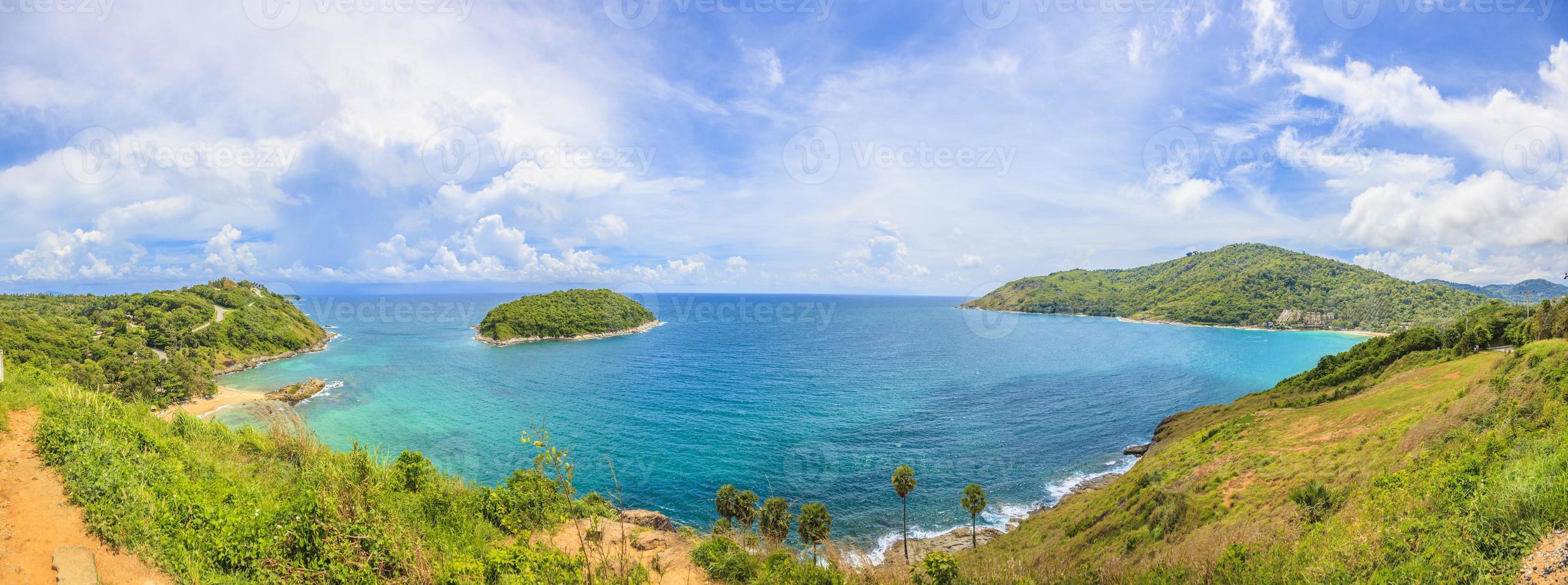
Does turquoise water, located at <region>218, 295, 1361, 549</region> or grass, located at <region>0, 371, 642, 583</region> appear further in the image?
turquoise water, located at <region>218, 295, 1361, 549</region>

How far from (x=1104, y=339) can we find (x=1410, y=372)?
2920 inches

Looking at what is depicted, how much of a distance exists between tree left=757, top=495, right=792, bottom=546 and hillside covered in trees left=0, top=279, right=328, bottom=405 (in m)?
30.9

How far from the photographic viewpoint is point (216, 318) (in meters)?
73.3

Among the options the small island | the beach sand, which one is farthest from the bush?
the small island

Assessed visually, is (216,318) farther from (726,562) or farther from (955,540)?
(955,540)

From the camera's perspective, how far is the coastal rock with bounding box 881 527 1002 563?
22.2 metres

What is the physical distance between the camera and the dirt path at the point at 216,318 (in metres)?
66.1

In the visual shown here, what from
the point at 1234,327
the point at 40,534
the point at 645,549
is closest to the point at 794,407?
the point at 645,549

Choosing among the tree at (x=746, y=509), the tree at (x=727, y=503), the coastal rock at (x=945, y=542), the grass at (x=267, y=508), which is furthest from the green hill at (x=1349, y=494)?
the tree at (x=727, y=503)

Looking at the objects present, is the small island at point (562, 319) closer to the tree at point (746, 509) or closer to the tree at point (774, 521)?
the tree at point (746, 509)

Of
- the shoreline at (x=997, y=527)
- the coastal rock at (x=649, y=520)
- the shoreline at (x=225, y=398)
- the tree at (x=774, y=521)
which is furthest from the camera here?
the shoreline at (x=225, y=398)

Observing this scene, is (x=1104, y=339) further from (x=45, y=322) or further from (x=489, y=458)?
(x=45, y=322)

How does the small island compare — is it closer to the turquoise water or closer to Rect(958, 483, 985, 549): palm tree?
the turquoise water

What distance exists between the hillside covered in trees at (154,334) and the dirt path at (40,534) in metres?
26.2
